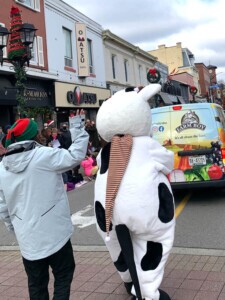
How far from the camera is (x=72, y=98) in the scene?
21062 mm

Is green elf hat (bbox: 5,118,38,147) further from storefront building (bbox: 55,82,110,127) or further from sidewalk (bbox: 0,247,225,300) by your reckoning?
storefront building (bbox: 55,82,110,127)

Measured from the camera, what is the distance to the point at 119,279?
443 centimetres

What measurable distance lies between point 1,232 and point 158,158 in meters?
4.79

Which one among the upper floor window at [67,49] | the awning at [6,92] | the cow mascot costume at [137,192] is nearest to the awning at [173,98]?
the upper floor window at [67,49]

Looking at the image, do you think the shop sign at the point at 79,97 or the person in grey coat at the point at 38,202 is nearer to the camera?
the person in grey coat at the point at 38,202

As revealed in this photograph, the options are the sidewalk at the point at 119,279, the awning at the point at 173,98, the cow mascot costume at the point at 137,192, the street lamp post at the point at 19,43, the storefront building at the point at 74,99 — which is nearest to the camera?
the cow mascot costume at the point at 137,192

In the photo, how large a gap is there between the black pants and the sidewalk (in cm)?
82

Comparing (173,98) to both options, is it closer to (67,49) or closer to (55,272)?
(67,49)

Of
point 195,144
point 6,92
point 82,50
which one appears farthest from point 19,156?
point 82,50

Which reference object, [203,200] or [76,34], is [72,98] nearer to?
[76,34]

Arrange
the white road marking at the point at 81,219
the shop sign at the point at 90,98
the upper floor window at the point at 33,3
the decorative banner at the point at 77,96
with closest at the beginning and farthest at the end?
the white road marking at the point at 81,219 → the upper floor window at the point at 33,3 → the decorative banner at the point at 77,96 → the shop sign at the point at 90,98

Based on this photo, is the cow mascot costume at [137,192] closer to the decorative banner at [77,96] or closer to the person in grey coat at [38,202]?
the person in grey coat at [38,202]

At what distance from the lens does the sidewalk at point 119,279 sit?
3997 mm

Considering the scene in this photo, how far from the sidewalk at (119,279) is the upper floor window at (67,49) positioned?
56.3ft
